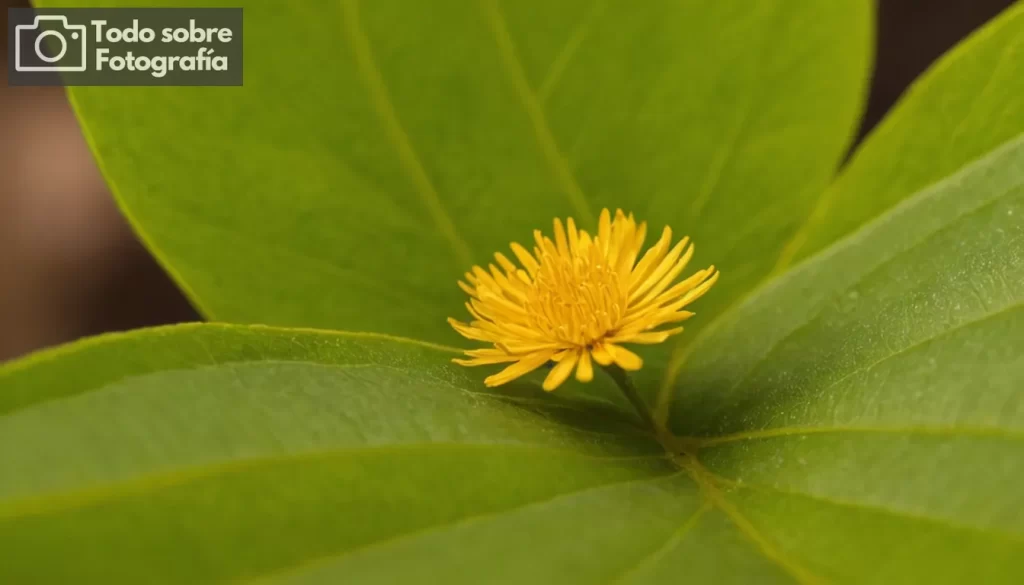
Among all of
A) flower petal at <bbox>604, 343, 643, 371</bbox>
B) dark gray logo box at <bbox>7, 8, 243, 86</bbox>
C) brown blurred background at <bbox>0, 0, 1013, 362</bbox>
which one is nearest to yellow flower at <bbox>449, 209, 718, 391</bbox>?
flower petal at <bbox>604, 343, 643, 371</bbox>

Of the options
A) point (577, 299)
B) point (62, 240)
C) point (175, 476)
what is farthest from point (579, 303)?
Answer: point (62, 240)

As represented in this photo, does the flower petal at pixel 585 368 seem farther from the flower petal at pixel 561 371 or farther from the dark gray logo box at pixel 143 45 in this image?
the dark gray logo box at pixel 143 45

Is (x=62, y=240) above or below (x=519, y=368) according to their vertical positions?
above

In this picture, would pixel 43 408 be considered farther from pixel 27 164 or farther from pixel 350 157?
pixel 27 164

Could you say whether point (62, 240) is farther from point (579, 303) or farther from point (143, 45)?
point (579, 303)

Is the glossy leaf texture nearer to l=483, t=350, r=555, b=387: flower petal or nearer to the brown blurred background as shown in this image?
l=483, t=350, r=555, b=387: flower petal
